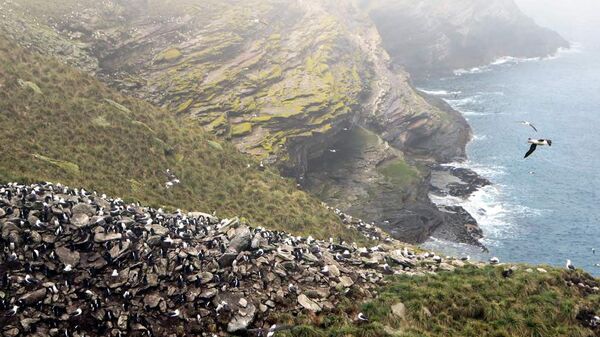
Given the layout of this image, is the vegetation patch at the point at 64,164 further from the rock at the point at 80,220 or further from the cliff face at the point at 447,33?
the cliff face at the point at 447,33

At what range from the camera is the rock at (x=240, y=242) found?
73.5 ft

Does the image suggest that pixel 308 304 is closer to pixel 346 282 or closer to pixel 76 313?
pixel 346 282

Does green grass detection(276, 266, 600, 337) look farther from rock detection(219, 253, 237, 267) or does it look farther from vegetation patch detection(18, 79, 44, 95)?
vegetation patch detection(18, 79, 44, 95)

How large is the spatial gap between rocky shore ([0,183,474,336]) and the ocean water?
3909 cm

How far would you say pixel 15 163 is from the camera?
96.9 feet

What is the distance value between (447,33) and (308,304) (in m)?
149

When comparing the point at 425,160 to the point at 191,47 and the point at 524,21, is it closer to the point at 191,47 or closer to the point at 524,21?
the point at 191,47

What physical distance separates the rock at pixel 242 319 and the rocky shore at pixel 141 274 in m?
0.04

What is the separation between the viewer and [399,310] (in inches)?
829

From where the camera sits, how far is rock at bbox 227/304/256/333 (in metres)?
18.2

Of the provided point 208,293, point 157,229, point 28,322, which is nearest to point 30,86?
point 157,229

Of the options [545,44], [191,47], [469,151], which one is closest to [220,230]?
[191,47]

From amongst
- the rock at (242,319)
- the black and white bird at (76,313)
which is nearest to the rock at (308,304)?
the rock at (242,319)

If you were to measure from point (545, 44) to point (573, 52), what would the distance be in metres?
9.68
